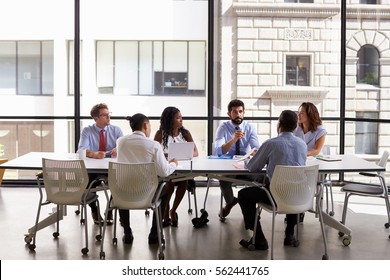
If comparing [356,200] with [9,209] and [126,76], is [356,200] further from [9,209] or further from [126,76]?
[9,209]

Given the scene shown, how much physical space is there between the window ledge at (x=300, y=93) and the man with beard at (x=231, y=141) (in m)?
2.55

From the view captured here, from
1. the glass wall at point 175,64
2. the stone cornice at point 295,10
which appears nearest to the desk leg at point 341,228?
the glass wall at point 175,64

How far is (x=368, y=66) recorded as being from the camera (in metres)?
9.93

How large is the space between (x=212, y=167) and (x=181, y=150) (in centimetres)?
32

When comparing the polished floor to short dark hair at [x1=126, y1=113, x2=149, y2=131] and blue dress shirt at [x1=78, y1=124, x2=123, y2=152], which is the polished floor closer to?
blue dress shirt at [x1=78, y1=124, x2=123, y2=152]

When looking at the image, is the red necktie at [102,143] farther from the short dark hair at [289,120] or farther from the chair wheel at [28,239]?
the short dark hair at [289,120]

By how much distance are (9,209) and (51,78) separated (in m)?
2.26

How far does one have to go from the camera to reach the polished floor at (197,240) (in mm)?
6012

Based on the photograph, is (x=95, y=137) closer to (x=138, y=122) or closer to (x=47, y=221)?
(x=47, y=221)

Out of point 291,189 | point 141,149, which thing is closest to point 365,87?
point 291,189

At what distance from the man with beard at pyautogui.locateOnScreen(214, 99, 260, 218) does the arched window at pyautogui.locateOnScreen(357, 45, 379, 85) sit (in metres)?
3.06

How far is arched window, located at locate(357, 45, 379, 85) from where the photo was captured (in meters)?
9.88
